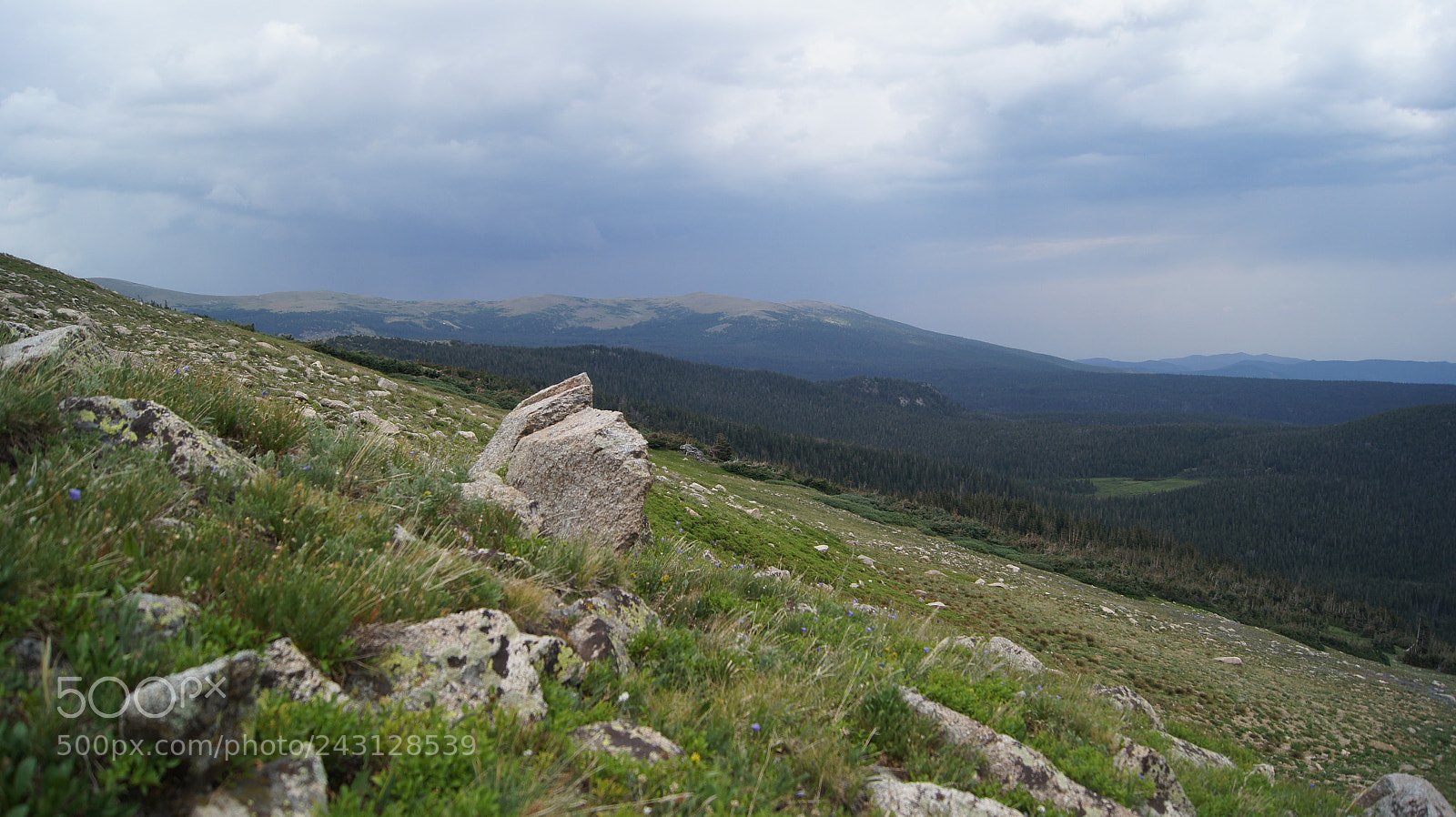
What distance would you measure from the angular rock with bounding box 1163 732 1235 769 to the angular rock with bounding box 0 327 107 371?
40.9 ft

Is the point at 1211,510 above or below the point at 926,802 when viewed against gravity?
below

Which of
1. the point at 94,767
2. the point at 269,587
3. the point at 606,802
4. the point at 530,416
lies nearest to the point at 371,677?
the point at 269,587

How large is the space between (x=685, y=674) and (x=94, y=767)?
3.35 meters

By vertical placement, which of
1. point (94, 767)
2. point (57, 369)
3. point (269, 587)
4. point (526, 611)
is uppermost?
point (57, 369)

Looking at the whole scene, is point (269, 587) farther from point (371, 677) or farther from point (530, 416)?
point (530, 416)

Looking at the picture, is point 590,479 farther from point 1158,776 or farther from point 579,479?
point 1158,776

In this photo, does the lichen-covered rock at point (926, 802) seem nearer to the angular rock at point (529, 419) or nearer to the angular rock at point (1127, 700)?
the angular rock at point (1127, 700)

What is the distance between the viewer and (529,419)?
10016 mm

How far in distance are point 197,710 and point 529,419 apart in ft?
25.3

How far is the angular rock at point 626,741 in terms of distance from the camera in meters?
3.52

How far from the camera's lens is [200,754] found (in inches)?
96.2

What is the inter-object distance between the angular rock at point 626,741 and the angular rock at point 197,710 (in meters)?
1.70

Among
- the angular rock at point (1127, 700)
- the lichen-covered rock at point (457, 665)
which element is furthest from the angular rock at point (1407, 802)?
the lichen-covered rock at point (457, 665)

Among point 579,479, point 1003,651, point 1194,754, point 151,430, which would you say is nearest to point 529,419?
point 579,479
